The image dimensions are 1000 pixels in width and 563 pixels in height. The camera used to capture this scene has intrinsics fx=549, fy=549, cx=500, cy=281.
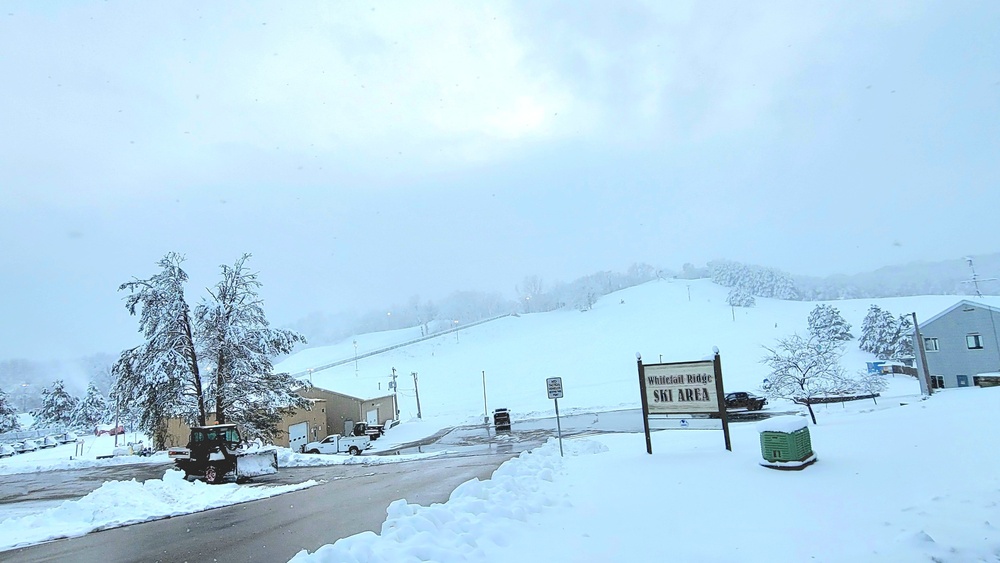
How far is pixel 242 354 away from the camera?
31.8 meters

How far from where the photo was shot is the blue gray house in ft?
124

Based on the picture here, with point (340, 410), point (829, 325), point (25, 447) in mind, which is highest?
point (829, 325)

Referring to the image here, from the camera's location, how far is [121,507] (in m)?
13.3

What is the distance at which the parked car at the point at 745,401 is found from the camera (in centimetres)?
4022

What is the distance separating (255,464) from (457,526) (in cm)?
1752

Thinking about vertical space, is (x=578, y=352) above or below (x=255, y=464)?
above

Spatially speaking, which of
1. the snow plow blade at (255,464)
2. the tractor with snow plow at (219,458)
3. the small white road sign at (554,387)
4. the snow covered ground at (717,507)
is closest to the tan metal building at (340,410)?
the snow plow blade at (255,464)

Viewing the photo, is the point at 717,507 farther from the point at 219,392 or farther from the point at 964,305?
the point at 964,305

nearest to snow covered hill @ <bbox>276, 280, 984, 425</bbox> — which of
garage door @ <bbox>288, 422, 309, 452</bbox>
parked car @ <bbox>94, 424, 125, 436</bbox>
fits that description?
garage door @ <bbox>288, 422, 309, 452</bbox>

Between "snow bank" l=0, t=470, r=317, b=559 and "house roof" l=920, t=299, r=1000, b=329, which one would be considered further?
"house roof" l=920, t=299, r=1000, b=329

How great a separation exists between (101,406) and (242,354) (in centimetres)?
8269

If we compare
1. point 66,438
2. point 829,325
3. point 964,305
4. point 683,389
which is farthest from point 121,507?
point 829,325

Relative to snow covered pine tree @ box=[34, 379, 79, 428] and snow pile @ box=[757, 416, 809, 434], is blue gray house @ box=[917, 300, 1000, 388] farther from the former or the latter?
snow covered pine tree @ box=[34, 379, 79, 428]

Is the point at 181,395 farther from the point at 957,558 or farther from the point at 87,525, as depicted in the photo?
the point at 957,558
